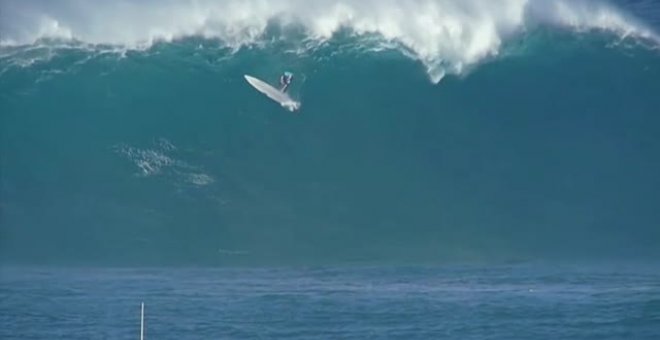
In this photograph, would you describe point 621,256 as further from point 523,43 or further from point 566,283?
point 523,43

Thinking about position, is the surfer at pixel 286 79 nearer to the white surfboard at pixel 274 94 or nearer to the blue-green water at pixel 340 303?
the white surfboard at pixel 274 94

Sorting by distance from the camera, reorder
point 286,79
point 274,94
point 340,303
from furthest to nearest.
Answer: point 274,94 < point 286,79 < point 340,303

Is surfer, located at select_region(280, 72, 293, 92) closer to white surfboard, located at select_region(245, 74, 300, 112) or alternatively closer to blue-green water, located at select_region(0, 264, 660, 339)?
white surfboard, located at select_region(245, 74, 300, 112)

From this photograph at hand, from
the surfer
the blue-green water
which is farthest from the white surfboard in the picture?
the blue-green water

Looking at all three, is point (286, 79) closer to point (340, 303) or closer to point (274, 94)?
point (274, 94)

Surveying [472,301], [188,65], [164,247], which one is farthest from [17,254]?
[472,301]

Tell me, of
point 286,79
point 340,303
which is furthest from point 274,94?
point 340,303

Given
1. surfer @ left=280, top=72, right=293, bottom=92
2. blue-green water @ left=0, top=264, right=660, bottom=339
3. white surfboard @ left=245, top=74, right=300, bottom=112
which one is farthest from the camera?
white surfboard @ left=245, top=74, right=300, bottom=112

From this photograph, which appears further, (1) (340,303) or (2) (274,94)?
(2) (274,94)

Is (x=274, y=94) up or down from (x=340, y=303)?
up
